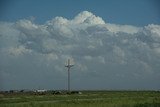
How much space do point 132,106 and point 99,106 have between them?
140 inches

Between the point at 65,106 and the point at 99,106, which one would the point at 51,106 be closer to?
the point at 65,106

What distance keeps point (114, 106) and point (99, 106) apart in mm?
1611

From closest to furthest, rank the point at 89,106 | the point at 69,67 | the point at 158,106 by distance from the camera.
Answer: the point at 158,106
the point at 89,106
the point at 69,67

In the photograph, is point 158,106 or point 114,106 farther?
point 114,106

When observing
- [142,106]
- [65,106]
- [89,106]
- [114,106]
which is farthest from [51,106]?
[142,106]

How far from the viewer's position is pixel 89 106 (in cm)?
3909

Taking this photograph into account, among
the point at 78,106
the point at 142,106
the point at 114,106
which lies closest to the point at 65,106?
the point at 78,106

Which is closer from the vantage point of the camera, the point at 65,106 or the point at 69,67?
the point at 65,106

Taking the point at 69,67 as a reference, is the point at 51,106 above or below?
below

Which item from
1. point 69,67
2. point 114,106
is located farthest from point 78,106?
point 69,67

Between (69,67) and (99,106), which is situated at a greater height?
(69,67)

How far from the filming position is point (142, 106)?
38531mm

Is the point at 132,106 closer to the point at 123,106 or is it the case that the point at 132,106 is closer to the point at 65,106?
the point at 123,106

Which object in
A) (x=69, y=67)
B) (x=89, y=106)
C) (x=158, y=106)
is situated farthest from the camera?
(x=69, y=67)
